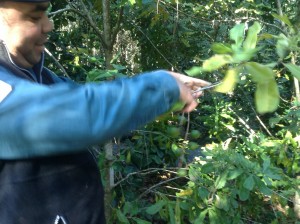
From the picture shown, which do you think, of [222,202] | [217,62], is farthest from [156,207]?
[217,62]

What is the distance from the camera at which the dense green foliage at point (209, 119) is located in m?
1.62

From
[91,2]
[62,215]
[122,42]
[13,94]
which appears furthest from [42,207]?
[122,42]

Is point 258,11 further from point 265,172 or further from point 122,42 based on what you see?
point 122,42

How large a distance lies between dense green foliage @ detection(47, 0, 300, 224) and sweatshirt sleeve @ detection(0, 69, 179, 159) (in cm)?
21

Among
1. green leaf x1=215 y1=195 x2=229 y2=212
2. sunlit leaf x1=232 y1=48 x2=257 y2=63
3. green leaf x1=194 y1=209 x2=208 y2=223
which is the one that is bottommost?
green leaf x1=194 y1=209 x2=208 y2=223

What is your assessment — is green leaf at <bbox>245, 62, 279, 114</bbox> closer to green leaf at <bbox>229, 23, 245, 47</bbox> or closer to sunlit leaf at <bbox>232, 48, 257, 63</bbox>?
sunlit leaf at <bbox>232, 48, 257, 63</bbox>

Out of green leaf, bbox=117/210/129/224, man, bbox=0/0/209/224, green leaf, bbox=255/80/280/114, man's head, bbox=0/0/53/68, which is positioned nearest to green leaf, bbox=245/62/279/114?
green leaf, bbox=255/80/280/114

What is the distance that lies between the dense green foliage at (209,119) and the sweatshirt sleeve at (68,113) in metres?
0.21

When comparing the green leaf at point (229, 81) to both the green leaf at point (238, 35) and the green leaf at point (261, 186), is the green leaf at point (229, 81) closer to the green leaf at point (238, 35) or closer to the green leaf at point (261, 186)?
the green leaf at point (238, 35)

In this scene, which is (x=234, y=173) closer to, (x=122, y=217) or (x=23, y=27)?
(x=122, y=217)

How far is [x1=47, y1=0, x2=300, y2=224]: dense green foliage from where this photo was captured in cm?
162

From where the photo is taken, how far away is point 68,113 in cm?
125

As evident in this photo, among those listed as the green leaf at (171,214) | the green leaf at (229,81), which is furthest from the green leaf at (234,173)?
the green leaf at (229,81)

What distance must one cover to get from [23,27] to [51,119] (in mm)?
363
